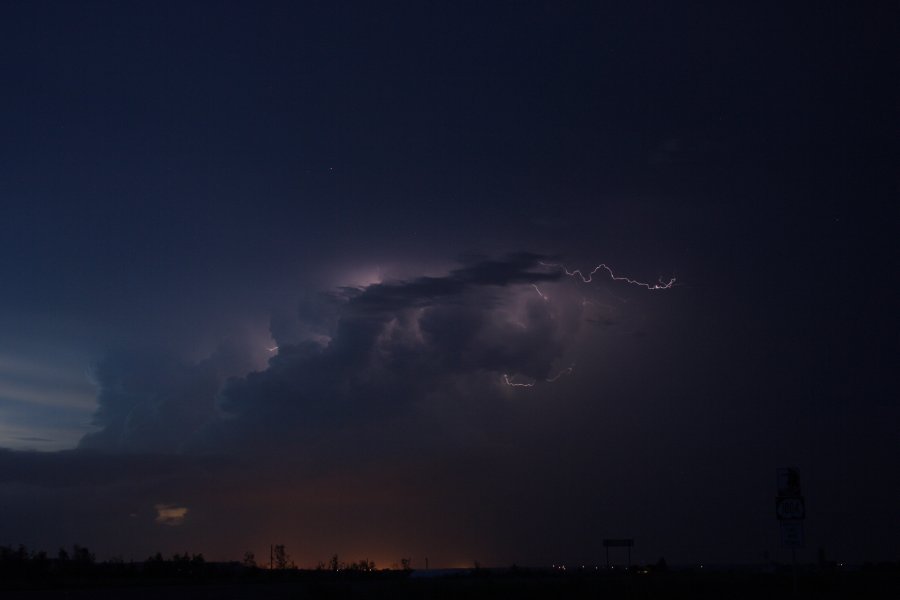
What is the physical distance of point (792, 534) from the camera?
67.8ft

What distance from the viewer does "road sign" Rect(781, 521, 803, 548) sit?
67.5 ft

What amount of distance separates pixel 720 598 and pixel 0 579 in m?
50.6


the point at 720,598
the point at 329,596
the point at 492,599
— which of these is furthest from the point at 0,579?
the point at 720,598

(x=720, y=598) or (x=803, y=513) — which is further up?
(x=803, y=513)

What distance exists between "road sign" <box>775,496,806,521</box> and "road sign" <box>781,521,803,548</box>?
0.11 m

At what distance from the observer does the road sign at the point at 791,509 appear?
20562 millimetres

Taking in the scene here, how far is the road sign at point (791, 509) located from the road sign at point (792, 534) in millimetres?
115

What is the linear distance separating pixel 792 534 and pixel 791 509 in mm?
557

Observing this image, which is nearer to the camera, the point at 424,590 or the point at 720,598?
the point at 720,598

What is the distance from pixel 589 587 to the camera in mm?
33406

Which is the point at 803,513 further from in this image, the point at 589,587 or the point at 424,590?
the point at 424,590

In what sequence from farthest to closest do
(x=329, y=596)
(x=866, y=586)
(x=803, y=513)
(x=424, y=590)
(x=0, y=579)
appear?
(x=0, y=579)
(x=866, y=586)
(x=424, y=590)
(x=329, y=596)
(x=803, y=513)

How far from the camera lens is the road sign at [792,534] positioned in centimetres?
2057

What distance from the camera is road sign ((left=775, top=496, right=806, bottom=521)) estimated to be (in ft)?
67.5
